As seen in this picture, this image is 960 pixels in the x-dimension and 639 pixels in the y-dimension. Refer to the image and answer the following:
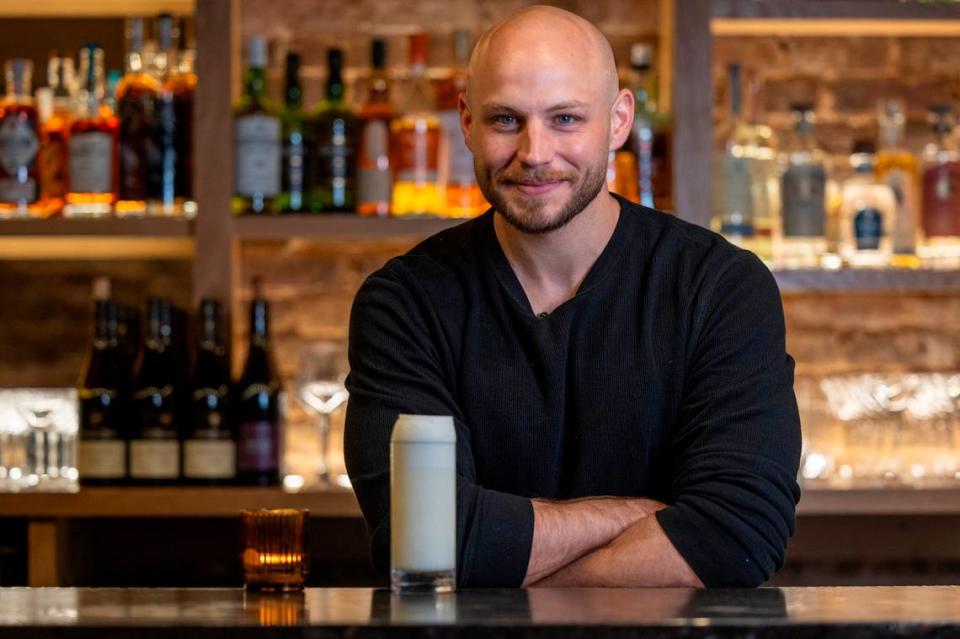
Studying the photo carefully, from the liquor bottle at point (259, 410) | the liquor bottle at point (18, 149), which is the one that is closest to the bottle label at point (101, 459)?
the liquor bottle at point (259, 410)

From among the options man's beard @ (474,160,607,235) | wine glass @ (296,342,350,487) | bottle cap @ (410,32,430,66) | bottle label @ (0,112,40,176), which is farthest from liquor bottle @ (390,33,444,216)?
man's beard @ (474,160,607,235)

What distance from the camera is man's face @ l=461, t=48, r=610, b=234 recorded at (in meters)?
1.52

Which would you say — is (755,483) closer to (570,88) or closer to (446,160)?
(570,88)

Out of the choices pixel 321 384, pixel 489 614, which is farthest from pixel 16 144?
pixel 489 614

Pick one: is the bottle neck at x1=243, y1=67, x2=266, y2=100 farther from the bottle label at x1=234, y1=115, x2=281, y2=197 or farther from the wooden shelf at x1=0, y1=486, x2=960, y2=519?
the wooden shelf at x1=0, y1=486, x2=960, y2=519

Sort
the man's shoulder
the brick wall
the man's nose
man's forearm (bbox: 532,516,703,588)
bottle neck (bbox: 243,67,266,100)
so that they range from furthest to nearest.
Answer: the brick wall, bottle neck (bbox: 243,67,266,100), the man's shoulder, the man's nose, man's forearm (bbox: 532,516,703,588)

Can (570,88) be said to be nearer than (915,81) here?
Yes

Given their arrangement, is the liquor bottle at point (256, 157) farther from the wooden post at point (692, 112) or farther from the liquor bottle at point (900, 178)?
the liquor bottle at point (900, 178)

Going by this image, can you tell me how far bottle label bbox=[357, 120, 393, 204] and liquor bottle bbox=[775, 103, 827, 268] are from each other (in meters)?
0.64

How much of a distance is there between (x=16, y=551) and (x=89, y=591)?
4.31 ft

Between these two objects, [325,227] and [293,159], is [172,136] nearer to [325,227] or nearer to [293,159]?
[293,159]

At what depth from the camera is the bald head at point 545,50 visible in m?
1.54

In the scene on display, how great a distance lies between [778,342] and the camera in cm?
157

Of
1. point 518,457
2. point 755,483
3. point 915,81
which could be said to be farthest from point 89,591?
point 915,81
